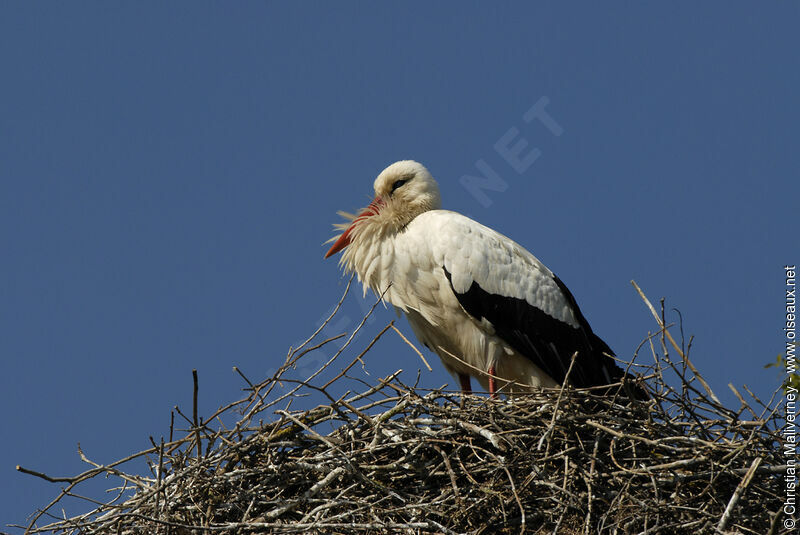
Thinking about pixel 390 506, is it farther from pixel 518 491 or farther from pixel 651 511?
pixel 651 511

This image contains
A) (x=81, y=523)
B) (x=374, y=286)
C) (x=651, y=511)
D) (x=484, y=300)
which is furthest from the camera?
(x=374, y=286)

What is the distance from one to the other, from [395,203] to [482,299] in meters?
0.82

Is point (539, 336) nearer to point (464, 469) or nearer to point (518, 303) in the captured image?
point (518, 303)

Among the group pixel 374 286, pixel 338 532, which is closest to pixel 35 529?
pixel 338 532

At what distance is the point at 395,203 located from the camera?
521 cm

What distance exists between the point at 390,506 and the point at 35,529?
1.37 m

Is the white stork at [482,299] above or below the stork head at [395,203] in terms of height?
below

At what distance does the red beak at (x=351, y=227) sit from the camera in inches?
206

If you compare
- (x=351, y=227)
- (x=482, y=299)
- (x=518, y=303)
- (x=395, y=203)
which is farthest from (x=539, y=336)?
(x=351, y=227)

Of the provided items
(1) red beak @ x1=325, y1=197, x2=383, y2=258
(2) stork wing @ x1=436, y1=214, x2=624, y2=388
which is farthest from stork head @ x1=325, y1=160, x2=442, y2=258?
(2) stork wing @ x1=436, y1=214, x2=624, y2=388

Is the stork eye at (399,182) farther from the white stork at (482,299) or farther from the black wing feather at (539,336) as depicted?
the black wing feather at (539,336)

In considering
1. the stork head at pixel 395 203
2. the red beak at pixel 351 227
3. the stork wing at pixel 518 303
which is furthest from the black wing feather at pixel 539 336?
the red beak at pixel 351 227

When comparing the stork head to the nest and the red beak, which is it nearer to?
the red beak

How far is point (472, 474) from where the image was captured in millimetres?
3574
